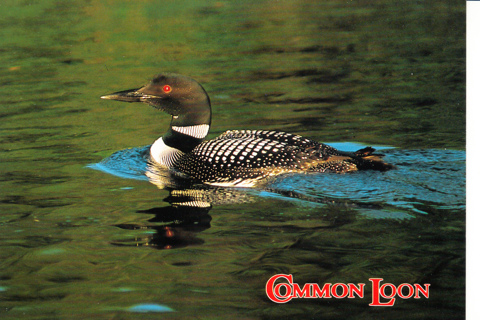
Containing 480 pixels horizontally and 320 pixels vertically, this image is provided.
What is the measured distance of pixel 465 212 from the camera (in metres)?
3.06

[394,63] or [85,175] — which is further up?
[394,63]

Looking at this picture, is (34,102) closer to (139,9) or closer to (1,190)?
(139,9)

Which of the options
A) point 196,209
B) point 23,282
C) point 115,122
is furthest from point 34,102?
point 23,282

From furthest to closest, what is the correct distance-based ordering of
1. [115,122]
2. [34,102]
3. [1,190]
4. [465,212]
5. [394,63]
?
[394,63] → [34,102] → [115,122] → [1,190] → [465,212]

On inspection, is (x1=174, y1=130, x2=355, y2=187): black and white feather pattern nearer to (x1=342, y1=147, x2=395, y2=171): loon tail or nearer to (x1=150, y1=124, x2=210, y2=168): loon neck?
(x1=342, y1=147, x2=395, y2=171): loon tail

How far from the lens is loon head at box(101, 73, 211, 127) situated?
4031 millimetres

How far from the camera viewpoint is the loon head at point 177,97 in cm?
403

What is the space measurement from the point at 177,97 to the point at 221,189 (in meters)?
0.72

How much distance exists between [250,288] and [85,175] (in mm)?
1746

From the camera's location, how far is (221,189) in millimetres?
3699

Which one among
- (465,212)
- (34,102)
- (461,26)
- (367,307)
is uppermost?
(461,26)
